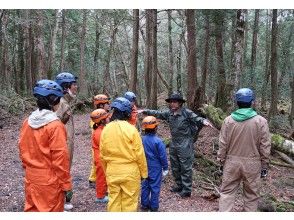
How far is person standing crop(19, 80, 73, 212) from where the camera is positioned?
4852mm

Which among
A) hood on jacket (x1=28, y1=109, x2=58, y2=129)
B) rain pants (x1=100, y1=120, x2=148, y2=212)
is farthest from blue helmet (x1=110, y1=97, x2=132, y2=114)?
hood on jacket (x1=28, y1=109, x2=58, y2=129)

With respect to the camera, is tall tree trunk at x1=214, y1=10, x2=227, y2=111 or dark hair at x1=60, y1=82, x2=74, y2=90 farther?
tall tree trunk at x1=214, y1=10, x2=227, y2=111

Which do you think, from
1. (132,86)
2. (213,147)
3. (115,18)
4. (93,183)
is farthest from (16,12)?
(93,183)

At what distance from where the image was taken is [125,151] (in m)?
5.91

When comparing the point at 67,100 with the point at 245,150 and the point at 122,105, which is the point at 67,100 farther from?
the point at 245,150

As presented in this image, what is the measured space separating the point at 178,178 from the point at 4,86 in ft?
63.0

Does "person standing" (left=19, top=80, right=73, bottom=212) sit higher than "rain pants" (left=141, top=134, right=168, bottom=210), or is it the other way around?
"person standing" (left=19, top=80, right=73, bottom=212)

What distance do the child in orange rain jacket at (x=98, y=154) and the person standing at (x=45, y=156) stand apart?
101 inches

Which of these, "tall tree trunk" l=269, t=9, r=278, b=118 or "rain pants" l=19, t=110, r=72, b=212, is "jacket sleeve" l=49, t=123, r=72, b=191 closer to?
"rain pants" l=19, t=110, r=72, b=212

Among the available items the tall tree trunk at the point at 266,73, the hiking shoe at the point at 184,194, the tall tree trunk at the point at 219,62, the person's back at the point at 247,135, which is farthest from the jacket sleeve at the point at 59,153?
the tall tree trunk at the point at 266,73

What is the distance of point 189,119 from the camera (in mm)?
8484

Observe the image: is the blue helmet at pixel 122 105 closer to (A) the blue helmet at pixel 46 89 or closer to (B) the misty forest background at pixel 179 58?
(A) the blue helmet at pixel 46 89

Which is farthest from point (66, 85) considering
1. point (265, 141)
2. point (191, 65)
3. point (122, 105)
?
point (191, 65)

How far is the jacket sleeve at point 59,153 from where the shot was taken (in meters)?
4.82
